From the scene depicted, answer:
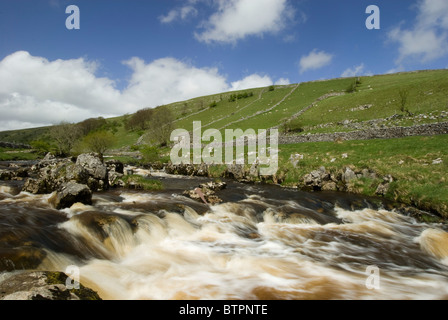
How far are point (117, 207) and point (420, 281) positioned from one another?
45.5 feet

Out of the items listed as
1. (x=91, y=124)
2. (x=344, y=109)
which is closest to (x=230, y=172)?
(x=344, y=109)

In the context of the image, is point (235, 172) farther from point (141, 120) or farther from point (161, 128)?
point (141, 120)

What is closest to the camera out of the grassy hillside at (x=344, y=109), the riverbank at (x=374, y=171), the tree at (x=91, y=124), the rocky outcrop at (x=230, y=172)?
the riverbank at (x=374, y=171)

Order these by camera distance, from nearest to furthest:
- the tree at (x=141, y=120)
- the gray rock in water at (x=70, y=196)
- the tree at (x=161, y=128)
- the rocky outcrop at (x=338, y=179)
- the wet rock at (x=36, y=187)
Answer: the gray rock in water at (x=70, y=196) < the wet rock at (x=36, y=187) < the rocky outcrop at (x=338, y=179) < the tree at (x=161, y=128) < the tree at (x=141, y=120)

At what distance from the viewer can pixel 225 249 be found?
998cm

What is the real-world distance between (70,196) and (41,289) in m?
9.39

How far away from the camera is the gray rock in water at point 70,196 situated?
1223 cm

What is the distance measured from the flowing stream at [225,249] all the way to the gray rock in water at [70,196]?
39 cm

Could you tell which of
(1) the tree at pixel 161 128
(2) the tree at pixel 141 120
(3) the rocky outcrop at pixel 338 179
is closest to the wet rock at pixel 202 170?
(3) the rocky outcrop at pixel 338 179

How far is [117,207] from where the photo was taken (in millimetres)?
13367

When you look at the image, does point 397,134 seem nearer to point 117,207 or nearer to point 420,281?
point 420,281

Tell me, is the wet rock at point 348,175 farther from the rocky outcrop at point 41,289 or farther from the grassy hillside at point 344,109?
the rocky outcrop at point 41,289

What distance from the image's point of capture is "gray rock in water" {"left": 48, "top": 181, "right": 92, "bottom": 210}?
1223 cm

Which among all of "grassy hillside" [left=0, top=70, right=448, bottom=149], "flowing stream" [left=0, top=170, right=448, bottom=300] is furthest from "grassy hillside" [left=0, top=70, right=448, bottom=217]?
"flowing stream" [left=0, top=170, right=448, bottom=300]
